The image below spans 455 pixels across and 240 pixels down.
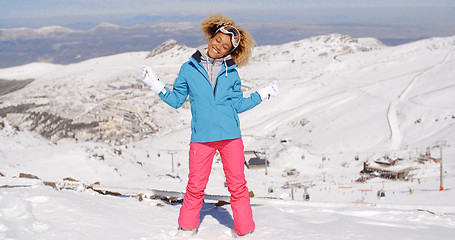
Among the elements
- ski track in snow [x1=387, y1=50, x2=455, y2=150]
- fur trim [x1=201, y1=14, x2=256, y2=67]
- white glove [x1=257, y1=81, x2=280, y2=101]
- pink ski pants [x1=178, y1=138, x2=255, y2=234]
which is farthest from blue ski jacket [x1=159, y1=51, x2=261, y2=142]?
ski track in snow [x1=387, y1=50, x2=455, y2=150]

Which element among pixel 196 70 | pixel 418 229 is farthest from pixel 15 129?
pixel 418 229

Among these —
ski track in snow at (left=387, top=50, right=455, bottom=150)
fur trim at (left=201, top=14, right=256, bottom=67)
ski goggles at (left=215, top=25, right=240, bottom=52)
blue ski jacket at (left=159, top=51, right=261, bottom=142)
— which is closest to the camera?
blue ski jacket at (left=159, top=51, right=261, bottom=142)

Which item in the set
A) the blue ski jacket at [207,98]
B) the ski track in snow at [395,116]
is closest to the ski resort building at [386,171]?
the ski track in snow at [395,116]

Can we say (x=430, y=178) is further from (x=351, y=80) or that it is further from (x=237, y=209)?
(x=351, y=80)

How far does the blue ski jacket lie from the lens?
176 inches

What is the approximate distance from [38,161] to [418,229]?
13.3 m

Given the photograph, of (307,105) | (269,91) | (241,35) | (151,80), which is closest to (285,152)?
(307,105)

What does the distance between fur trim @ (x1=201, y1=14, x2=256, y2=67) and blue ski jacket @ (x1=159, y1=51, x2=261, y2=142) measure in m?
0.34

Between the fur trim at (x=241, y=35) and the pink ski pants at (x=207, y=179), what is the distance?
3.53 ft

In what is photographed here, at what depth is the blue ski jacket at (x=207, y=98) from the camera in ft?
14.7

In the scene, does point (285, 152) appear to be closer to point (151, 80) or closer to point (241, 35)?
point (241, 35)

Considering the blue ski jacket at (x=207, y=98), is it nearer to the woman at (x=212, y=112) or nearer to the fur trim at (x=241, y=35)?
the woman at (x=212, y=112)

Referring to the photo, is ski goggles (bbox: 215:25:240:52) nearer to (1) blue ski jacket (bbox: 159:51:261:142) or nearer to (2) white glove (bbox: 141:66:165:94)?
(1) blue ski jacket (bbox: 159:51:261:142)

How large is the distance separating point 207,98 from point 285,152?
94.9ft
